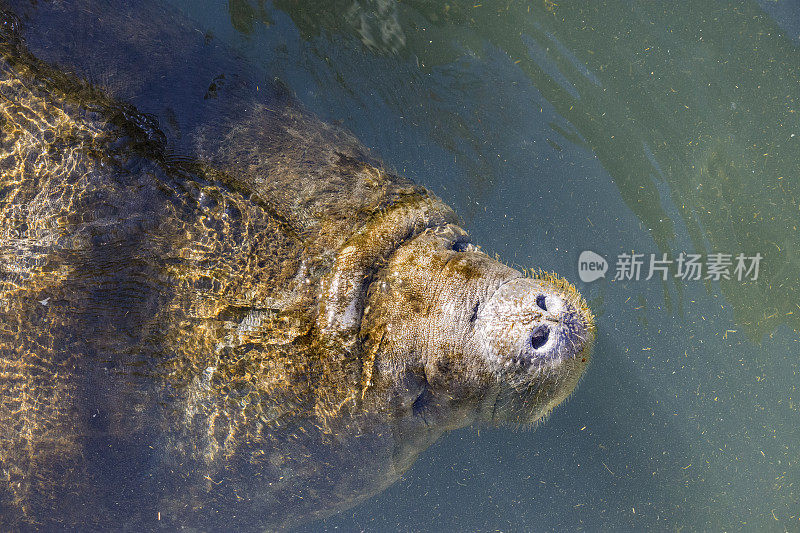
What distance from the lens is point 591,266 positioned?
5863 mm

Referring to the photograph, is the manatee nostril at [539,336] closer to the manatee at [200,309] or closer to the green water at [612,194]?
the manatee at [200,309]

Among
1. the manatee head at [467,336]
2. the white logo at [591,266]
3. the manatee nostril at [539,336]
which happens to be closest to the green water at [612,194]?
the white logo at [591,266]

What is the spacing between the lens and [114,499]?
378 centimetres

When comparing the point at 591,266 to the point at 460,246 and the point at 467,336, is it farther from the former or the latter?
the point at 467,336

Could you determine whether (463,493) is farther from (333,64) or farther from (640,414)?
(333,64)

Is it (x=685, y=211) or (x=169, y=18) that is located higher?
(x=685, y=211)

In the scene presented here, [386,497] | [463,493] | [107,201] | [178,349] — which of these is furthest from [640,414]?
[107,201]

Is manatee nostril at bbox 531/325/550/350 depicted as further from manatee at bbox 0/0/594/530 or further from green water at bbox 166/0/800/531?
green water at bbox 166/0/800/531

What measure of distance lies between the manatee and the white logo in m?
2.64

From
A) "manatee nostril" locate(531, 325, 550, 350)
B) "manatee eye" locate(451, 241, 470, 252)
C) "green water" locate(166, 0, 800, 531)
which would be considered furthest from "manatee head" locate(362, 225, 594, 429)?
"green water" locate(166, 0, 800, 531)

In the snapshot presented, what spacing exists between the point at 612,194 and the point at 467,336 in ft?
11.8

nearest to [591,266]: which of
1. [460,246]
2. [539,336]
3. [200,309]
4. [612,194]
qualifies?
[612,194]

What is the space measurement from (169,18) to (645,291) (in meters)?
5.51

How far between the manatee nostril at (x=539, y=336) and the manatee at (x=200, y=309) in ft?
0.04
